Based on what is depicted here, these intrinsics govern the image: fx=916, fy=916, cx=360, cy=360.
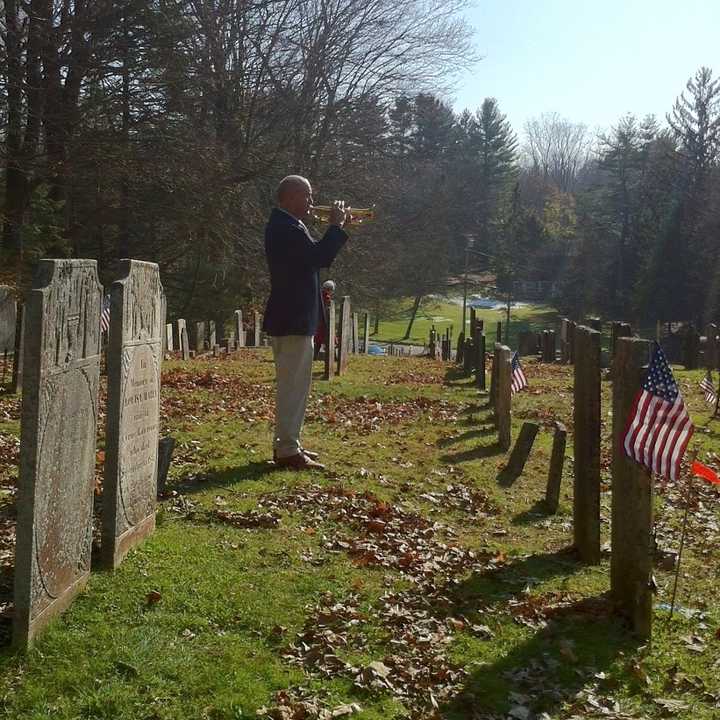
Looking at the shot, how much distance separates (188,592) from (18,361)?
841 centimetres

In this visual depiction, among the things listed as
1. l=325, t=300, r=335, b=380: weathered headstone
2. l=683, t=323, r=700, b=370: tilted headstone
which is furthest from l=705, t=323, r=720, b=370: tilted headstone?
l=325, t=300, r=335, b=380: weathered headstone

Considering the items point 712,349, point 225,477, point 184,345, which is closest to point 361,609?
point 225,477

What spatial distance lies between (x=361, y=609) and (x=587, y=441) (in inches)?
91.3

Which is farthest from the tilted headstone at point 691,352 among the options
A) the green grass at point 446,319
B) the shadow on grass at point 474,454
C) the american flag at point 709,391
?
the green grass at point 446,319

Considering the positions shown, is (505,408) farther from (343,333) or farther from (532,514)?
(343,333)

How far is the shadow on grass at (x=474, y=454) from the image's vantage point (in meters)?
11.1

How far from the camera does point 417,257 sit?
66500 mm

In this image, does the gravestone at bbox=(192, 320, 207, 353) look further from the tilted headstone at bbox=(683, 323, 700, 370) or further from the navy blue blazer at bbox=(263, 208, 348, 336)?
the navy blue blazer at bbox=(263, 208, 348, 336)

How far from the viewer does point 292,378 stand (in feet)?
28.1

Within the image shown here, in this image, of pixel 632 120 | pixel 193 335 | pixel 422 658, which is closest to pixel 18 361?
pixel 422 658

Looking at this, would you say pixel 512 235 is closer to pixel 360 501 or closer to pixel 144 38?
pixel 144 38

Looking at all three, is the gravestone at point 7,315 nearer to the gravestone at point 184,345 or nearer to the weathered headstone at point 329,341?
the gravestone at point 184,345

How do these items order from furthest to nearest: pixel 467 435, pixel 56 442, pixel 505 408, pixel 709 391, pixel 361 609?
1. pixel 709 391
2. pixel 467 435
3. pixel 505 408
4. pixel 361 609
5. pixel 56 442

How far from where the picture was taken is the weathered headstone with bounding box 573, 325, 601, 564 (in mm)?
6977
